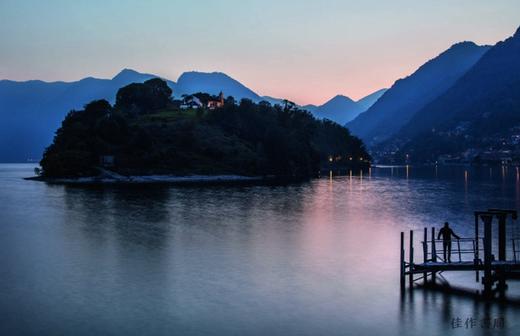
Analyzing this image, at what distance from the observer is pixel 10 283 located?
33375 millimetres

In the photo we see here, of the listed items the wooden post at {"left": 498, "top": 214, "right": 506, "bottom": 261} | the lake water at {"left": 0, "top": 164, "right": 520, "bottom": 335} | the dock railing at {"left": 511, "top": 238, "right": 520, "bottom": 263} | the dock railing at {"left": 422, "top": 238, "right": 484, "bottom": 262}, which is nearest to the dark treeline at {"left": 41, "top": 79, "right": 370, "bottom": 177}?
the lake water at {"left": 0, "top": 164, "right": 520, "bottom": 335}

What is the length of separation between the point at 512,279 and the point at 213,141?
159032 millimetres

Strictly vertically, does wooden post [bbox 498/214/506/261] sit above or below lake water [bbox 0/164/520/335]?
above

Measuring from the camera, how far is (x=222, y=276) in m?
34.8

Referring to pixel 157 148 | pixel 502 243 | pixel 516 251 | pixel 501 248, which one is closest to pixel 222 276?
pixel 501 248

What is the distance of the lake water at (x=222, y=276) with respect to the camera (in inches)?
997

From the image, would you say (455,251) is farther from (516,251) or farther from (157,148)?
(157,148)

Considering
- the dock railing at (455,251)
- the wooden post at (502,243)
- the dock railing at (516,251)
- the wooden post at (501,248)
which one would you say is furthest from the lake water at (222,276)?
the wooden post at (502,243)

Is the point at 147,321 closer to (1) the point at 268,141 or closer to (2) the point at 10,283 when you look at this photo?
(2) the point at 10,283

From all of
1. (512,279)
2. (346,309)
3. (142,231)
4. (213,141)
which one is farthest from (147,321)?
(213,141)

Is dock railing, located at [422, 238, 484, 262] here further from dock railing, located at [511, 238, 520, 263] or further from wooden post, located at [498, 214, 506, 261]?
dock railing, located at [511, 238, 520, 263]

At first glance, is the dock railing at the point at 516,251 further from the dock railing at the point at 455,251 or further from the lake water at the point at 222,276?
the dock railing at the point at 455,251

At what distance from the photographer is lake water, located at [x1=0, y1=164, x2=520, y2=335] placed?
25.3 metres

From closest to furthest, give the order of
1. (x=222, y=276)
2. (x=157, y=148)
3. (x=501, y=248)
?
1. (x=501, y=248)
2. (x=222, y=276)
3. (x=157, y=148)
